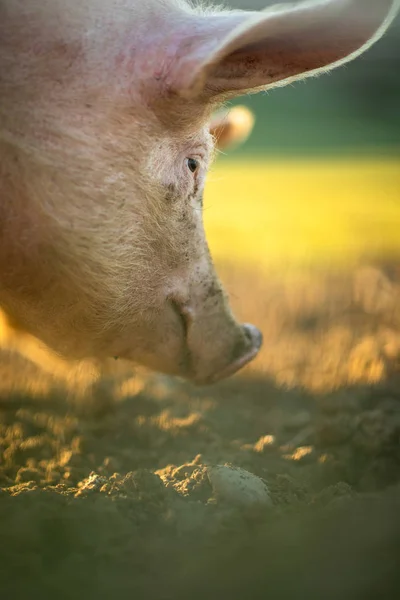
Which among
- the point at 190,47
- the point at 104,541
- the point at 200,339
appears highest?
the point at 190,47

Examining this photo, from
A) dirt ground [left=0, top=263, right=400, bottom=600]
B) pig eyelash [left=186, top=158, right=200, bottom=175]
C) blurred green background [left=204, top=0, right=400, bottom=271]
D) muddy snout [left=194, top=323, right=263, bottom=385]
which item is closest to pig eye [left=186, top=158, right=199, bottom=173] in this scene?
pig eyelash [left=186, top=158, right=200, bottom=175]

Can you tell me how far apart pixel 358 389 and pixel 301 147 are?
1763mm

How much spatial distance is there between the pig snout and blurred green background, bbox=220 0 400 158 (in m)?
0.70

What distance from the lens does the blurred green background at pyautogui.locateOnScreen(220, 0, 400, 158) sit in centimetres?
294

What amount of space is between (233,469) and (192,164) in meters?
0.81

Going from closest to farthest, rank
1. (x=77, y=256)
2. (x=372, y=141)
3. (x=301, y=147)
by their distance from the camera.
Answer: (x=77, y=256)
(x=372, y=141)
(x=301, y=147)

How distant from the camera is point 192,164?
193 cm

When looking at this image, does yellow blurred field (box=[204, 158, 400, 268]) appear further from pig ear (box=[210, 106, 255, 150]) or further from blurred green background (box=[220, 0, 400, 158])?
pig ear (box=[210, 106, 255, 150])

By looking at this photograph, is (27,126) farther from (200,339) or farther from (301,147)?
(301,147)

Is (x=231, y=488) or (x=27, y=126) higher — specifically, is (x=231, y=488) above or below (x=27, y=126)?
below

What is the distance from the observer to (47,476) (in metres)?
2.25

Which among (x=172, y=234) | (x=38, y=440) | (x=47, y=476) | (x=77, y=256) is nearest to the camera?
(x=77, y=256)

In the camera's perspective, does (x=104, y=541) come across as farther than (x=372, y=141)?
No

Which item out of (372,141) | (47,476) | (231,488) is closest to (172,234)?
(231,488)
